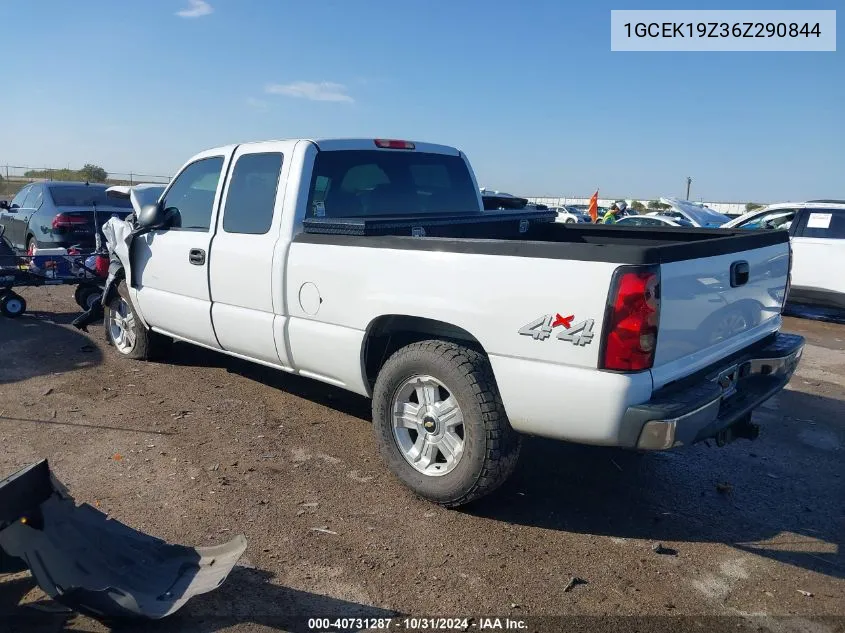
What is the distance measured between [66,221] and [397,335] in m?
8.83

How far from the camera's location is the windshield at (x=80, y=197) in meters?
11.3

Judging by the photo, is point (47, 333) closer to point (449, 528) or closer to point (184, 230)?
point (184, 230)

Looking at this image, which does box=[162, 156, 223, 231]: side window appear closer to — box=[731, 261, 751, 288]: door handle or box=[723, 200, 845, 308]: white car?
box=[731, 261, 751, 288]: door handle

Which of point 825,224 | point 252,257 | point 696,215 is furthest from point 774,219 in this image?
point 252,257

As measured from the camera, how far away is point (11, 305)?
866 cm

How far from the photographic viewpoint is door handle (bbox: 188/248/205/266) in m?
5.20

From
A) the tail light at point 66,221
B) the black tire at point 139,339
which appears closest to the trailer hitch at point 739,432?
the black tire at point 139,339

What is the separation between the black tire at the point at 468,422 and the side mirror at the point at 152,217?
9.30 ft

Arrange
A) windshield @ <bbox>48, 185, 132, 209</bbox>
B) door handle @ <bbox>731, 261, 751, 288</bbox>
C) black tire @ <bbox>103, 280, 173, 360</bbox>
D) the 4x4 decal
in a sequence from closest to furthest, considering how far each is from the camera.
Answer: the 4x4 decal → door handle @ <bbox>731, 261, 751, 288</bbox> → black tire @ <bbox>103, 280, 173, 360</bbox> → windshield @ <bbox>48, 185, 132, 209</bbox>

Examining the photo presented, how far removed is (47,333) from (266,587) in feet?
20.3

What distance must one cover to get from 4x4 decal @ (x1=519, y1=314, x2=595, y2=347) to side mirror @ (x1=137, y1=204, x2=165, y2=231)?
11.8 ft

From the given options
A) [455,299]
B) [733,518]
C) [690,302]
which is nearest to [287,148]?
[455,299]

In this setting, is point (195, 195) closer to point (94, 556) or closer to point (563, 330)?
point (94, 556)

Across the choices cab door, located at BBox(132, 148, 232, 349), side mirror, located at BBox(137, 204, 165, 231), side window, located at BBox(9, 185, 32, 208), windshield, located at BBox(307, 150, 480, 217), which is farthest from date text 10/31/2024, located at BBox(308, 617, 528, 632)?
side window, located at BBox(9, 185, 32, 208)
